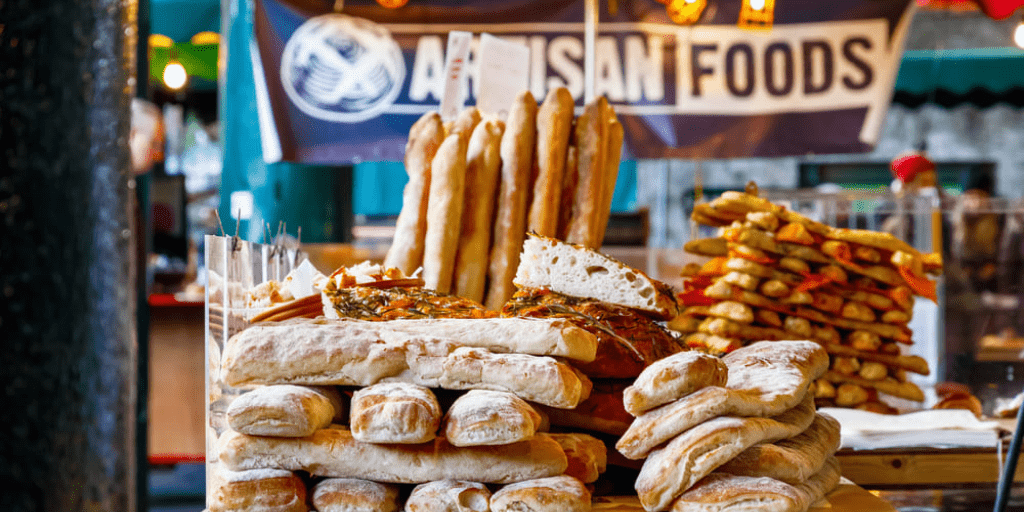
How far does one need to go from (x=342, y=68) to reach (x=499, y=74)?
1.91 meters

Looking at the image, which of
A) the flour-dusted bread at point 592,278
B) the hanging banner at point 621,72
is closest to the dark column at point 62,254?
the flour-dusted bread at point 592,278

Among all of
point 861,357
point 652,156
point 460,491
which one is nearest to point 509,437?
Answer: point 460,491

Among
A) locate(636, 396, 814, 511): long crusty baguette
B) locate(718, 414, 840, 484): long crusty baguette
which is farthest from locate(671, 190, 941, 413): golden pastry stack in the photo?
locate(636, 396, 814, 511): long crusty baguette

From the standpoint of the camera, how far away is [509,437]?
1074mm

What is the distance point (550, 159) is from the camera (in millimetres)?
2107

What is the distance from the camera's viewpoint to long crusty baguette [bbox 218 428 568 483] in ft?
3.75

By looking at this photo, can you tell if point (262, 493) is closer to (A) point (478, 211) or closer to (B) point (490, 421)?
(B) point (490, 421)

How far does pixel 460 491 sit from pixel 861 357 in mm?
1486

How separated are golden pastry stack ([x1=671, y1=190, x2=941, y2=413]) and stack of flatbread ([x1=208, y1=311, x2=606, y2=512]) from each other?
40.1 inches

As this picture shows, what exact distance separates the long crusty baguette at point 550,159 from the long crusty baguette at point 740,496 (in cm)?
98

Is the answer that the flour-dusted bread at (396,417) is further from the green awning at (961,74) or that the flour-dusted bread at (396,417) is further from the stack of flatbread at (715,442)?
the green awning at (961,74)

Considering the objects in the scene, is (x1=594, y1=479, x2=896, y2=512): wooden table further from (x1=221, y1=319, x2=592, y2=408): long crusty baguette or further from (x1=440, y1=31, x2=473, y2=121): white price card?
(x1=440, y1=31, x2=473, y2=121): white price card

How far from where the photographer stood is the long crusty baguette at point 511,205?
80.4 inches

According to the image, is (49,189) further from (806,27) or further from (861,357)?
(806,27)
